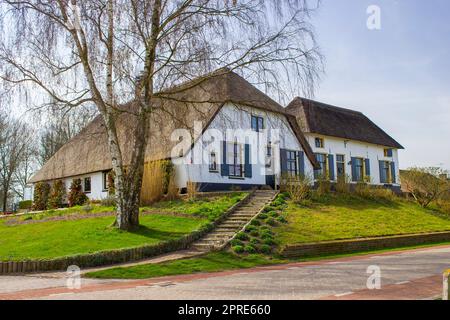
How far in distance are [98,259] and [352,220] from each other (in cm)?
1195

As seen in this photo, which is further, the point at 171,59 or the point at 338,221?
the point at 338,221

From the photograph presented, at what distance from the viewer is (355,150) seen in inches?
1358

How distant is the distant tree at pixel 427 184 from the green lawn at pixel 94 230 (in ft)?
44.5

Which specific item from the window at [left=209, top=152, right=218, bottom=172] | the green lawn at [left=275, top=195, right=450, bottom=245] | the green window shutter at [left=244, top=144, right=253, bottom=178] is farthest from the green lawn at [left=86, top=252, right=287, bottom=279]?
the green window shutter at [left=244, top=144, right=253, bottom=178]

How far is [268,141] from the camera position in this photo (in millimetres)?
26516

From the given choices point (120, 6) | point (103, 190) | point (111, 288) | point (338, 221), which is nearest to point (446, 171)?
point (338, 221)

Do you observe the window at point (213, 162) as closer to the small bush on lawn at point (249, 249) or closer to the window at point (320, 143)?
the small bush on lawn at point (249, 249)

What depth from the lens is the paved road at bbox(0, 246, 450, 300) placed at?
805cm

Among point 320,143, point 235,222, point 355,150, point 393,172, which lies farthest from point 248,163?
point 393,172

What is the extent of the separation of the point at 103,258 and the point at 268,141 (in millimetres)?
15389

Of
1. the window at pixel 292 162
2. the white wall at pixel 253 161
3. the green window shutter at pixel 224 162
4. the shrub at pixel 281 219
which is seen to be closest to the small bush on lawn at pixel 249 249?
the shrub at pixel 281 219

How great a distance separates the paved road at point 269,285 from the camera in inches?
317

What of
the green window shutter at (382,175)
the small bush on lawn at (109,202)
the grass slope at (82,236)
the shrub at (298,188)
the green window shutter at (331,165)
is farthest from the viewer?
the green window shutter at (382,175)
